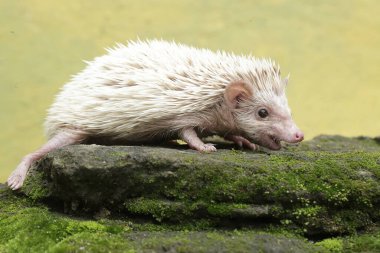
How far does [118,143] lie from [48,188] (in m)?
0.75

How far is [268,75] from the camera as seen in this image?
157 inches

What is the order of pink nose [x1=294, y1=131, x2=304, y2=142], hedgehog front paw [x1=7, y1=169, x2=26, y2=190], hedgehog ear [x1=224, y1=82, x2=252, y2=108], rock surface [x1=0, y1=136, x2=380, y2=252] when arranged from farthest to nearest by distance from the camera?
hedgehog ear [x1=224, y1=82, x2=252, y2=108] < pink nose [x1=294, y1=131, x2=304, y2=142] < hedgehog front paw [x1=7, y1=169, x2=26, y2=190] < rock surface [x1=0, y1=136, x2=380, y2=252]

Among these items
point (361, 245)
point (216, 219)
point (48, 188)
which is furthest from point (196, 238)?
point (48, 188)

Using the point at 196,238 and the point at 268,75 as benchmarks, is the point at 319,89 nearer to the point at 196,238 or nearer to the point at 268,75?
the point at 268,75

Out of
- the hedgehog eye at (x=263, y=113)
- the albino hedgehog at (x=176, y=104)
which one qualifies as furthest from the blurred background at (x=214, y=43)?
the hedgehog eye at (x=263, y=113)

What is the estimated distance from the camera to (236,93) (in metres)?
3.89

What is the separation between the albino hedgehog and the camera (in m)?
3.84

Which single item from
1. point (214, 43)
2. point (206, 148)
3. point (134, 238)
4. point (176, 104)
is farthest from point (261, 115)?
point (214, 43)

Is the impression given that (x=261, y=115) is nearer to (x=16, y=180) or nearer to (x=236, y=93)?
(x=236, y=93)

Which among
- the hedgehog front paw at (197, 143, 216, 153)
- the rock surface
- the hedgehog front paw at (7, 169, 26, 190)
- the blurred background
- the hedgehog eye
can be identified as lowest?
the hedgehog front paw at (7, 169, 26, 190)

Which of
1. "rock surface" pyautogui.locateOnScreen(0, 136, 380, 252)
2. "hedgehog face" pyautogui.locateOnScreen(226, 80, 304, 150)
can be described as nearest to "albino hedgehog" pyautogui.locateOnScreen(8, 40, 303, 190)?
"hedgehog face" pyautogui.locateOnScreen(226, 80, 304, 150)

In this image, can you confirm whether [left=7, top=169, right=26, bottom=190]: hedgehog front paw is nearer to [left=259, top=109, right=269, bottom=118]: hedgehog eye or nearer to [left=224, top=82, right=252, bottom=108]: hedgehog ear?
[left=224, top=82, right=252, bottom=108]: hedgehog ear

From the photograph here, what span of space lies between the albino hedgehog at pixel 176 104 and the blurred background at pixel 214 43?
9.34 ft

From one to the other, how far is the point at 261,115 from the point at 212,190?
101 centimetres
